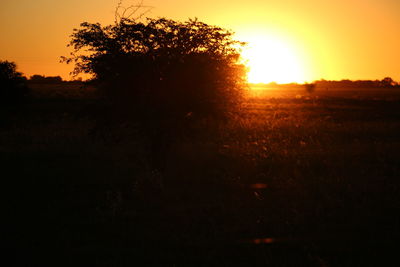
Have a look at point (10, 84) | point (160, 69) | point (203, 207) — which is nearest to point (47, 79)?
point (10, 84)

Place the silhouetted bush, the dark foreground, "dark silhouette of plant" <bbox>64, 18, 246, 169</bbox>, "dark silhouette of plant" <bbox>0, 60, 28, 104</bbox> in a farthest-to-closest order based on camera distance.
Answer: the silhouetted bush → "dark silhouette of plant" <bbox>0, 60, 28, 104</bbox> → "dark silhouette of plant" <bbox>64, 18, 246, 169</bbox> → the dark foreground

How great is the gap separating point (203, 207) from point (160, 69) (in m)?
4.60

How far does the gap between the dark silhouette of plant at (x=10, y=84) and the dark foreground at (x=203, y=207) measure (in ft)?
63.9

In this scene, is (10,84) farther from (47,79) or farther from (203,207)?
(47,79)

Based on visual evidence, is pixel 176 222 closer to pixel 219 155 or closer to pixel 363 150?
pixel 219 155

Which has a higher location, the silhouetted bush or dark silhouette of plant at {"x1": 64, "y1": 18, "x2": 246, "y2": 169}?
dark silhouette of plant at {"x1": 64, "y1": 18, "x2": 246, "y2": 169}

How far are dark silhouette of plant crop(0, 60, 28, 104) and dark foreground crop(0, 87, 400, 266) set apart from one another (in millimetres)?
19471

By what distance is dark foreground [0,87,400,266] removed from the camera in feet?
22.4

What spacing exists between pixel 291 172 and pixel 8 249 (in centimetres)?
831

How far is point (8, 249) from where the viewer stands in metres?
6.94

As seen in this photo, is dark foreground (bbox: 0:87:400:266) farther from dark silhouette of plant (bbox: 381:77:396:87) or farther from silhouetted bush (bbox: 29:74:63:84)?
dark silhouette of plant (bbox: 381:77:396:87)

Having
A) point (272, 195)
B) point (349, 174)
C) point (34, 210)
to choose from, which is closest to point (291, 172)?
point (349, 174)

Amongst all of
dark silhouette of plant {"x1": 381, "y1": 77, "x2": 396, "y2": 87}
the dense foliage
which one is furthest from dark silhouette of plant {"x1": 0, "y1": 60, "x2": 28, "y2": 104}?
dark silhouette of plant {"x1": 381, "y1": 77, "x2": 396, "y2": 87}

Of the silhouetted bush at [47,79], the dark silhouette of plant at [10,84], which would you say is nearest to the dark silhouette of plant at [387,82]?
the silhouetted bush at [47,79]
